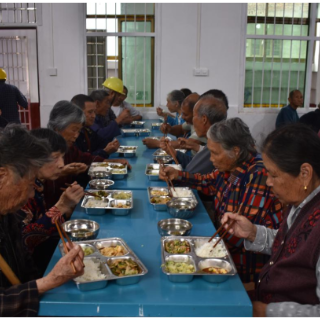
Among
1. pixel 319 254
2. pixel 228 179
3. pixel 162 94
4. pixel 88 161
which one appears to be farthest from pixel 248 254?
pixel 162 94

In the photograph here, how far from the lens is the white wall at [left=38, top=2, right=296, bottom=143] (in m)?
7.68

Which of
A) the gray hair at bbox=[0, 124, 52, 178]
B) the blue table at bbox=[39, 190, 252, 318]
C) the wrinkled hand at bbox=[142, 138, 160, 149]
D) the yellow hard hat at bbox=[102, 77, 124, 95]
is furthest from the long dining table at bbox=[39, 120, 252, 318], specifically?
the yellow hard hat at bbox=[102, 77, 124, 95]

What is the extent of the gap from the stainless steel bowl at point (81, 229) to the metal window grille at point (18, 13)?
21.3 ft

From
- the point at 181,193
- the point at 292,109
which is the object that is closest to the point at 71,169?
the point at 181,193

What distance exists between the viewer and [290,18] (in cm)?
793

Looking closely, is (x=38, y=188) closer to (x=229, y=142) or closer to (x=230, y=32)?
(x=229, y=142)

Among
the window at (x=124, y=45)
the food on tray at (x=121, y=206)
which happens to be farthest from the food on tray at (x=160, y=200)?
the window at (x=124, y=45)

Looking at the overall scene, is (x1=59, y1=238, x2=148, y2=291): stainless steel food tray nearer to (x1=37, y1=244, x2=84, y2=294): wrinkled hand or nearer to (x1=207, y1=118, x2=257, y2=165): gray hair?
(x1=37, y1=244, x2=84, y2=294): wrinkled hand

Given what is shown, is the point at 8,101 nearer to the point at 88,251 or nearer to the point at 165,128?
the point at 165,128

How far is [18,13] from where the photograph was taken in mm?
7770

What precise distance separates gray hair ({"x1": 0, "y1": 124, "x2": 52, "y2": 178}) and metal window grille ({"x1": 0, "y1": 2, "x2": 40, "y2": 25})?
6.79 meters

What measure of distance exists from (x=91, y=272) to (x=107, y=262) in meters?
0.12

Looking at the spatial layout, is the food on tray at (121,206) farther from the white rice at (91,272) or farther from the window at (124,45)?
the window at (124,45)

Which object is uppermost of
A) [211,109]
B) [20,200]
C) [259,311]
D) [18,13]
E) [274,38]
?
[18,13]
